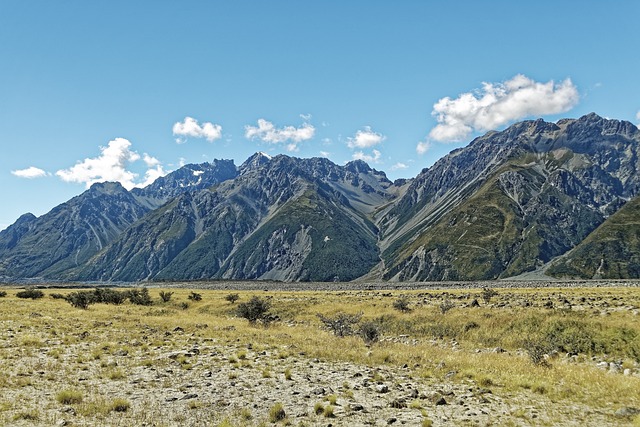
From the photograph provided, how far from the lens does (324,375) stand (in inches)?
883

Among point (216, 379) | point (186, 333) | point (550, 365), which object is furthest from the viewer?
point (186, 333)

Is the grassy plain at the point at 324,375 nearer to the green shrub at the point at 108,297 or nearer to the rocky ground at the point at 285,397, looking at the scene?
the rocky ground at the point at 285,397

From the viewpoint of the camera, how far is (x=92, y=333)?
1425 inches

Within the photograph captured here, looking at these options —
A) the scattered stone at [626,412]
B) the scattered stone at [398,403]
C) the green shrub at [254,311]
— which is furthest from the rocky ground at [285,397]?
the green shrub at [254,311]

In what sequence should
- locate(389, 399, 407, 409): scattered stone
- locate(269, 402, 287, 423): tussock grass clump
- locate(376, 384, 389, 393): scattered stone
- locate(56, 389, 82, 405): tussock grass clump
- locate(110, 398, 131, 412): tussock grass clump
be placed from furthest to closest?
locate(376, 384, 389, 393): scattered stone → locate(56, 389, 82, 405): tussock grass clump → locate(389, 399, 407, 409): scattered stone → locate(110, 398, 131, 412): tussock grass clump → locate(269, 402, 287, 423): tussock grass clump

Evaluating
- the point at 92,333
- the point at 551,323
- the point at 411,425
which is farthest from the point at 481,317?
the point at 92,333

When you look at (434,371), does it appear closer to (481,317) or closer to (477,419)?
(477,419)

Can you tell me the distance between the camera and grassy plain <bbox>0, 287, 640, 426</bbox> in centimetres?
1547

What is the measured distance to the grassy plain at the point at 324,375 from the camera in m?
15.5

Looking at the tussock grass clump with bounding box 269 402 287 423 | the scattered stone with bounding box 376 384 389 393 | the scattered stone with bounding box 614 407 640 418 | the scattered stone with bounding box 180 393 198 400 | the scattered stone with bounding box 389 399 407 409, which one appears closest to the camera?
the scattered stone with bounding box 614 407 640 418

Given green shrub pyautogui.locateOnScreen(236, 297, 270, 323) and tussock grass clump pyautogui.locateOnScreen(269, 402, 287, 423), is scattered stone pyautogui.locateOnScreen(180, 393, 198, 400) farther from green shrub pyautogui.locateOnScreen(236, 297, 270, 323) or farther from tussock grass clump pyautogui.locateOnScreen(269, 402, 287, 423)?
green shrub pyautogui.locateOnScreen(236, 297, 270, 323)

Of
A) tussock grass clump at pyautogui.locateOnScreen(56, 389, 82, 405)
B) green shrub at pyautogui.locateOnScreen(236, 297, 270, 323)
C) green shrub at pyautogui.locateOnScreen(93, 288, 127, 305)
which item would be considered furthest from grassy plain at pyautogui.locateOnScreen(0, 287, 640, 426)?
green shrub at pyautogui.locateOnScreen(93, 288, 127, 305)

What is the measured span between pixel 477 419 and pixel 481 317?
28.7m

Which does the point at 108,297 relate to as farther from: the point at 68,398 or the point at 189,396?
the point at 189,396
